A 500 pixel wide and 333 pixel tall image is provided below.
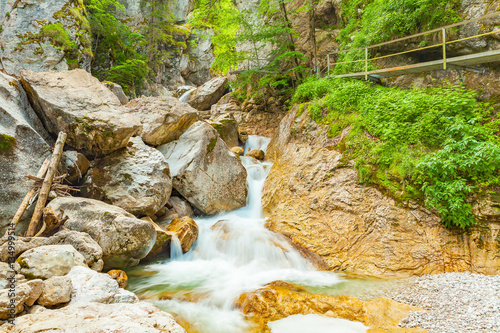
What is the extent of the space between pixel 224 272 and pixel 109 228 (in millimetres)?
2952

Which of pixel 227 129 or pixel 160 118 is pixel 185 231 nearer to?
pixel 160 118

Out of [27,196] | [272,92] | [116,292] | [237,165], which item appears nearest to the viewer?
[116,292]

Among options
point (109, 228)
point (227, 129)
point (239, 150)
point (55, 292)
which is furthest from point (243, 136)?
point (55, 292)

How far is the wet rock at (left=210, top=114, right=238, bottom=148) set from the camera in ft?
42.3

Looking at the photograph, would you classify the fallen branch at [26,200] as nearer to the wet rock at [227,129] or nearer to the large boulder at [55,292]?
the large boulder at [55,292]

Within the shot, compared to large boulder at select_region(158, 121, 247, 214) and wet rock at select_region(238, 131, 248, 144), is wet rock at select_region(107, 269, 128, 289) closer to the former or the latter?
large boulder at select_region(158, 121, 247, 214)

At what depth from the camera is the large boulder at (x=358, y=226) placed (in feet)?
17.8

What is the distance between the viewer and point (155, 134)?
9.48m

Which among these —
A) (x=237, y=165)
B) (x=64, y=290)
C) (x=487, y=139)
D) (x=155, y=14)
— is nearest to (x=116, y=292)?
(x=64, y=290)

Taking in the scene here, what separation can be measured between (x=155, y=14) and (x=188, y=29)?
6.39 metres

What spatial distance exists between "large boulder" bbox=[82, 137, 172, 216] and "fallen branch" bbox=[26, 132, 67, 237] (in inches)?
48.2

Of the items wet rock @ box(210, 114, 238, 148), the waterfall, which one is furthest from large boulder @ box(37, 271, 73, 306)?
wet rock @ box(210, 114, 238, 148)

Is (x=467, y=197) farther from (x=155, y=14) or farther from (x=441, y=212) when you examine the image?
(x=155, y=14)

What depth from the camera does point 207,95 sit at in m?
18.2
